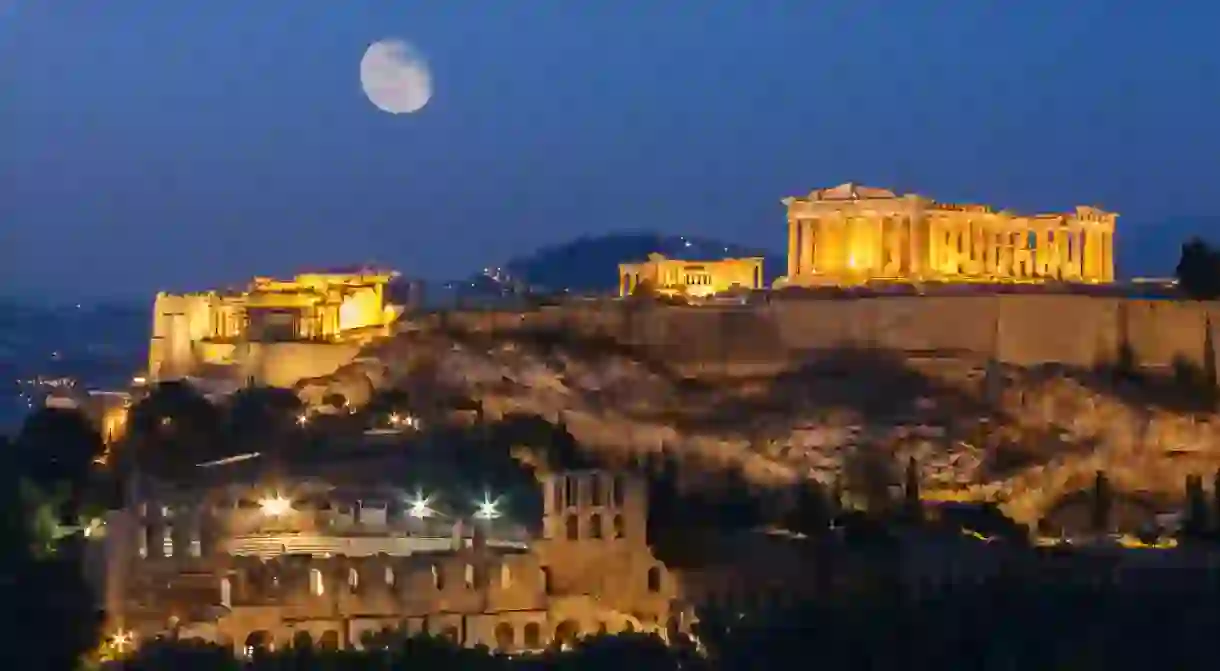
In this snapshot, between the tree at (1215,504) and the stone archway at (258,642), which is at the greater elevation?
the tree at (1215,504)

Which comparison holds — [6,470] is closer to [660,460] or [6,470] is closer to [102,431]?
[102,431]

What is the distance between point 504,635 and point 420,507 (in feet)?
16.0

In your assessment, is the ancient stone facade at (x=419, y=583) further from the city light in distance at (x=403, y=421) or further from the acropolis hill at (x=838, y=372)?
the city light in distance at (x=403, y=421)

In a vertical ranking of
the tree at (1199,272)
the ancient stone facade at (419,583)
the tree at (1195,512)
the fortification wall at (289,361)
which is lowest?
the ancient stone facade at (419,583)

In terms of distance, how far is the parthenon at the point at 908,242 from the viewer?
171 ft

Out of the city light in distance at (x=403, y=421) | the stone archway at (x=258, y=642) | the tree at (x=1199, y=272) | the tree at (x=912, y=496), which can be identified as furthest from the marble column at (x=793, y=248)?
the stone archway at (x=258, y=642)

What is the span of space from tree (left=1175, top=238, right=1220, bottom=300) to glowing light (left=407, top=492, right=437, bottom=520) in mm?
20586

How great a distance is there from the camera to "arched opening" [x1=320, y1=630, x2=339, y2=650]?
26.5 meters

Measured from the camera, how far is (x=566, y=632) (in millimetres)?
27578

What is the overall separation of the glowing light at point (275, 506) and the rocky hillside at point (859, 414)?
845 cm

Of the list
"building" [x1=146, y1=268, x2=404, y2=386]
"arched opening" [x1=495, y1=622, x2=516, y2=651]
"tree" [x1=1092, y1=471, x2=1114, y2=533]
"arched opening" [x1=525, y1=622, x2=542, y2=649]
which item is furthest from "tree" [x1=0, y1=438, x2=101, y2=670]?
"tree" [x1=1092, y1=471, x2=1114, y2=533]

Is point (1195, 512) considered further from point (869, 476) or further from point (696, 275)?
point (696, 275)

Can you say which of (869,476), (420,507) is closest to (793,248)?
(869,476)

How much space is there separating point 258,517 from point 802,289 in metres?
19.6
